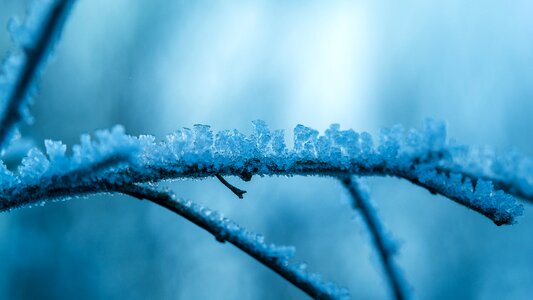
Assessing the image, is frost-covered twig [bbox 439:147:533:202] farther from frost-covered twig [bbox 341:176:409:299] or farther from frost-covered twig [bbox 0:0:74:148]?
frost-covered twig [bbox 0:0:74:148]

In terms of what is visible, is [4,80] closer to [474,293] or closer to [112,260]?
[112,260]

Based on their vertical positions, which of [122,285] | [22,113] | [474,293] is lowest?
[22,113]

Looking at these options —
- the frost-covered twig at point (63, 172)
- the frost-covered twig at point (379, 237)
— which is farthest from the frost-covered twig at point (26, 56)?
the frost-covered twig at point (379, 237)

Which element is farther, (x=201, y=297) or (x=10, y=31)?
(x=201, y=297)

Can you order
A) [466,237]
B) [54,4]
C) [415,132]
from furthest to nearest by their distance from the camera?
[466,237]
[415,132]
[54,4]

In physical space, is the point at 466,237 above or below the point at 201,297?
above

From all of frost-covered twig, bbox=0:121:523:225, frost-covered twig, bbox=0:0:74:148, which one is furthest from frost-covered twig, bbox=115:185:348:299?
frost-covered twig, bbox=0:0:74:148

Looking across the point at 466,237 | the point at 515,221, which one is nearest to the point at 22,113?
the point at 515,221
